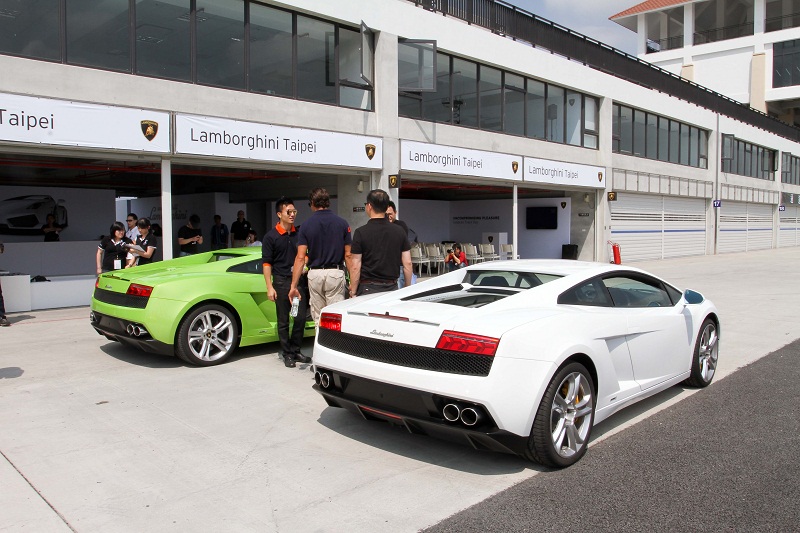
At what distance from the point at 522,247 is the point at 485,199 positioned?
241 cm

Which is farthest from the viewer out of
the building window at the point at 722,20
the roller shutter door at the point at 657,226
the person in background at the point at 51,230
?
the building window at the point at 722,20

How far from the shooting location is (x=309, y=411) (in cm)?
515

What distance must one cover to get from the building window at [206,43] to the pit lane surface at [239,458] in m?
5.89

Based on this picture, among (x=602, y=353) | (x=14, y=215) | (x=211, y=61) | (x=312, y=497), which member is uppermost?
(x=211, y=61)

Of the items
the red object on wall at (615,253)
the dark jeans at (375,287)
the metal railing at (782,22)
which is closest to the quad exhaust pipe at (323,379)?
the dark jeans at (375,287)

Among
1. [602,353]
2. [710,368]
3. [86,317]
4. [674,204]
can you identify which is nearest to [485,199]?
[674,204]

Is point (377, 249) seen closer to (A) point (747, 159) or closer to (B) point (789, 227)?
(A) point (747, 159)

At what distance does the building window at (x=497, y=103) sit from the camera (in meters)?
15.5

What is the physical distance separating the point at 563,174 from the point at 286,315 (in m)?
15.5

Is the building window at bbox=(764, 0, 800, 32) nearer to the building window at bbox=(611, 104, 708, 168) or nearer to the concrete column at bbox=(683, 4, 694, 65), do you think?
the concrete column at bbox=(683, 4, 694, 65)

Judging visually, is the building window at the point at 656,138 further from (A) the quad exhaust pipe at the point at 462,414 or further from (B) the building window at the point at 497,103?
(A) the quad exhaust pipe at the point at 462,414

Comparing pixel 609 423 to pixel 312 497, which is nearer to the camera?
pixel 312 497

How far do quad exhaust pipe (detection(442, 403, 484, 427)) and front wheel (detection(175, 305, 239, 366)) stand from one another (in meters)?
3.70

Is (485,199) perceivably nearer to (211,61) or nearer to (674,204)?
(674,204)
